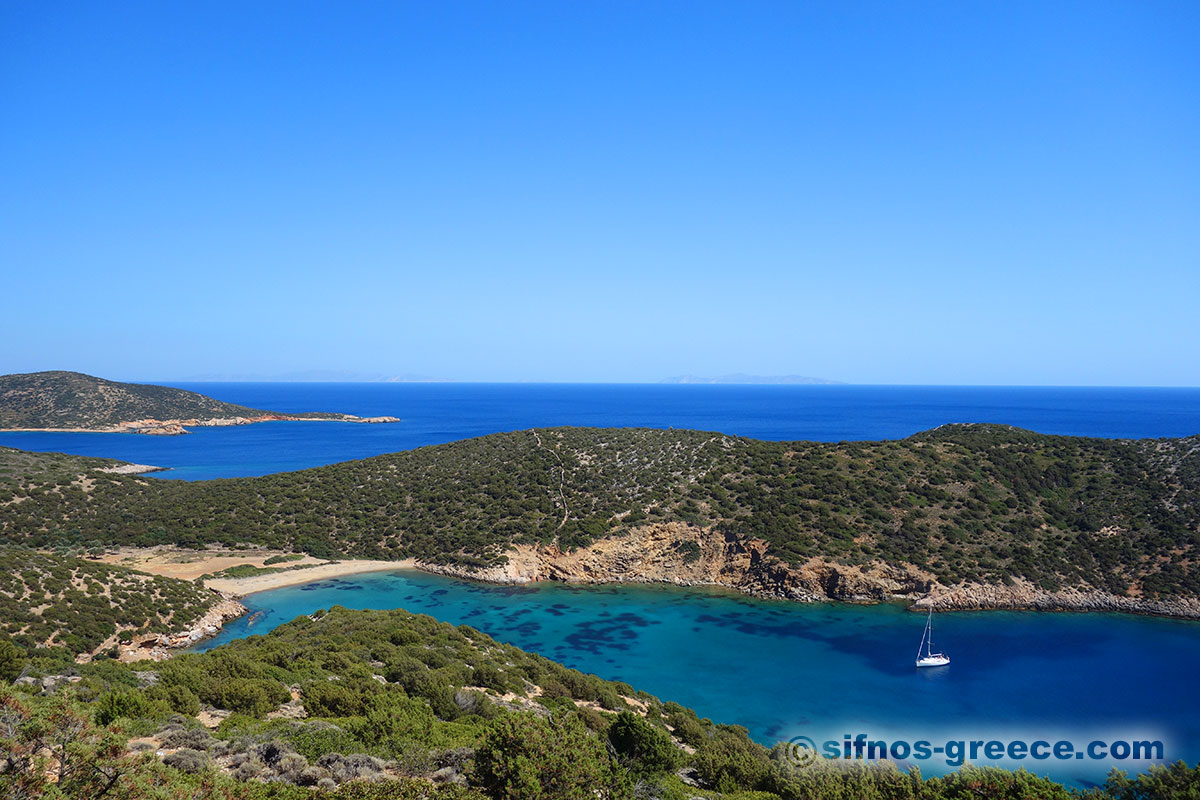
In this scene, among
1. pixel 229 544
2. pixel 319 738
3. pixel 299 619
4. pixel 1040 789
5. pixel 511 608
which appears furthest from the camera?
pixel 229 544

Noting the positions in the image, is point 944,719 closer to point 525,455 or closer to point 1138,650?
point 1138,650

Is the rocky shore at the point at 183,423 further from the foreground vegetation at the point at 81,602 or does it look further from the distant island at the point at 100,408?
the foreground vegetation at the point at 81,602

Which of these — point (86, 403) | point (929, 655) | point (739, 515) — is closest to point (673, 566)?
point (739, 515)

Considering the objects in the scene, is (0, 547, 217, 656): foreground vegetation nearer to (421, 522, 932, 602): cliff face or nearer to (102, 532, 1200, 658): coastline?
(102, 532, 1200, 658): coastline

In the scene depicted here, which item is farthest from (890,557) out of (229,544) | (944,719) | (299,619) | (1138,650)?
(229,544)

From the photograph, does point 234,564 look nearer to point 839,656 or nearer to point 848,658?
point 839,656

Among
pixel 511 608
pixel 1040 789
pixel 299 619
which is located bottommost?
pixel 511 608

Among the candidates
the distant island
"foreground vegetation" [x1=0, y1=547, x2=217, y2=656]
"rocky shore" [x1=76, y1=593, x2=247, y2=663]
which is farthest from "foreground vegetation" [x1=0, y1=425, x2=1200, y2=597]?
the distant island
